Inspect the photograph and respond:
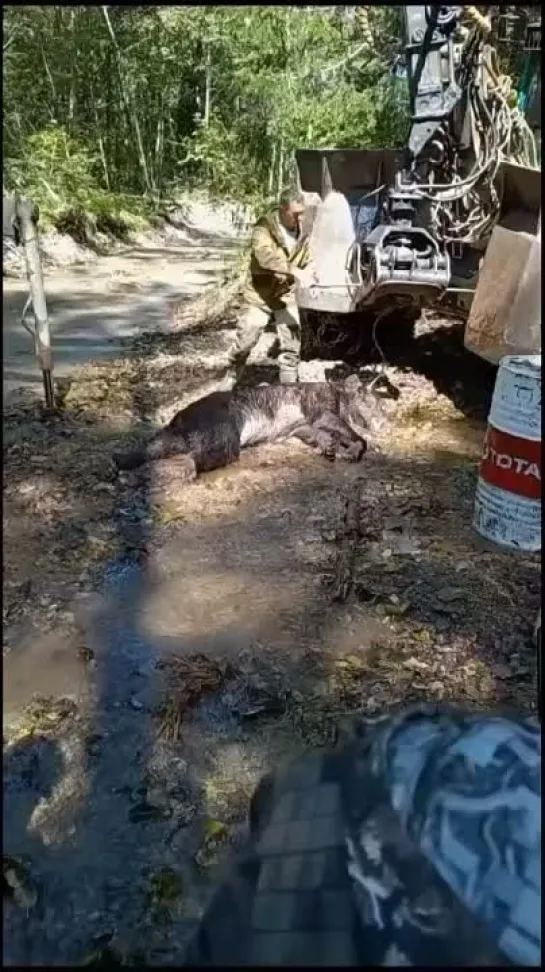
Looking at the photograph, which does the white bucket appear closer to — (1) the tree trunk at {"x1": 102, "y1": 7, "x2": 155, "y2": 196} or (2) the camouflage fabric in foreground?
(2) the camouflage fabric in foreground

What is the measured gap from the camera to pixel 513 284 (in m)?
4.18

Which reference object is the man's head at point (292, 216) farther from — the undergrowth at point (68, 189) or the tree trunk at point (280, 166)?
the tree trunk at point (280, 166)

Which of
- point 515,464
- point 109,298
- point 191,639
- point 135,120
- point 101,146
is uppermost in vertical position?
point 135,120

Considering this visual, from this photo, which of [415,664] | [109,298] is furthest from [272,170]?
[415,664]

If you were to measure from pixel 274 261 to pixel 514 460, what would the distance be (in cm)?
294

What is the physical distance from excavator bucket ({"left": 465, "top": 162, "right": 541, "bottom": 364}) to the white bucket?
308mm

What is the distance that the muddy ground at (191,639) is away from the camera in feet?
7.15

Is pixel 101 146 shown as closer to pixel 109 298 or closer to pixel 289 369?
pixel 109 298

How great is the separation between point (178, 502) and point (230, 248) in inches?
429

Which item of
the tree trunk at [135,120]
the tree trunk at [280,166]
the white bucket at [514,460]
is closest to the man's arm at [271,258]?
the white bucket at [514,460]

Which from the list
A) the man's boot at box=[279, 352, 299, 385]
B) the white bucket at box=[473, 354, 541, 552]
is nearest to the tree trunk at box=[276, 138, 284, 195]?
the man's boot at box=[279, 352, 299, 385]

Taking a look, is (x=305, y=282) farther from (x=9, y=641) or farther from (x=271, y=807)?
(x=271, y=807)

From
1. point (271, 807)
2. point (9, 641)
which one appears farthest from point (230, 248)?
point (271, 807)

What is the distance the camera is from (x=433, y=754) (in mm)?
999
